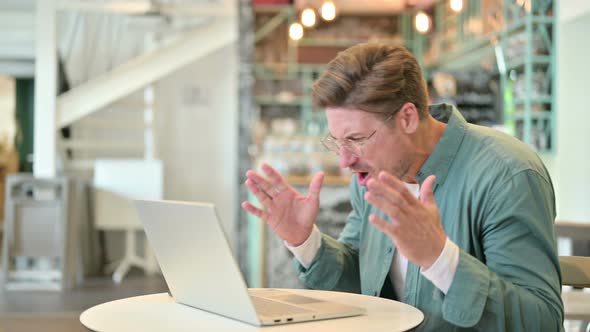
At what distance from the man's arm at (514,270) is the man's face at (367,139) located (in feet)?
0.92

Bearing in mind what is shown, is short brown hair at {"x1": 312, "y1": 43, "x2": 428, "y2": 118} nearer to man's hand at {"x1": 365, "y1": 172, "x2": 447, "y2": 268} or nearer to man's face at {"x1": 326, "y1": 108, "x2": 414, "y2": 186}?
man's face at {"x1": 326, "y1": 108, "x2": 414, "y2": 186}

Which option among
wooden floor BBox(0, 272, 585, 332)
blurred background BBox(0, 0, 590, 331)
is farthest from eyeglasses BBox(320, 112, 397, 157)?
wooden floor BBox(0, 272, 585, 332)

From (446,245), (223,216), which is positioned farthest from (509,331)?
(223,216)

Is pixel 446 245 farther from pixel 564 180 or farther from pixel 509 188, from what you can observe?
pixel 564 180

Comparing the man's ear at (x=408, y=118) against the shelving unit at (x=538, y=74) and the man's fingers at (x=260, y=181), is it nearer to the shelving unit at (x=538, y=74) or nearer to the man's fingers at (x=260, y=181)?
the man's fingers at (x=260, y=181)

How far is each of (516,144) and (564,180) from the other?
4546 millimetres

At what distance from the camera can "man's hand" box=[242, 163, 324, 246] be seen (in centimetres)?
214

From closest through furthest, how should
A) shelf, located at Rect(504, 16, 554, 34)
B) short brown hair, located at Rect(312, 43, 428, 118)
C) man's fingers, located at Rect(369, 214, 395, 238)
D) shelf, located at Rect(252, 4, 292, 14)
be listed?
man's fingers, located at Rect(369, 214, 395, 238), short brown hair, located at Rect(312, 43, 428, 118), shelf, located at Rect(504, 16, 554, 34), shelf, located at Rect(252, 4, 292, 14)

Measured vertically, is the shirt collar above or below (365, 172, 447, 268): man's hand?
above

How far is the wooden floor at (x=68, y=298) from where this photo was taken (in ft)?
19.2

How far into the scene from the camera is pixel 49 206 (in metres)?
7.75

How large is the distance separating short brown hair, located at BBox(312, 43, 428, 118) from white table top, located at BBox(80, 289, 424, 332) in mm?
494

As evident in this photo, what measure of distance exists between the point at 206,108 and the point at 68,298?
13.3 ft

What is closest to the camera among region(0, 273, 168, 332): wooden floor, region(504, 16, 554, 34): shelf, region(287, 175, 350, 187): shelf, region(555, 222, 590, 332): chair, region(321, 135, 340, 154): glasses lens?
region(321, 135, 340, 154): glasses lens
